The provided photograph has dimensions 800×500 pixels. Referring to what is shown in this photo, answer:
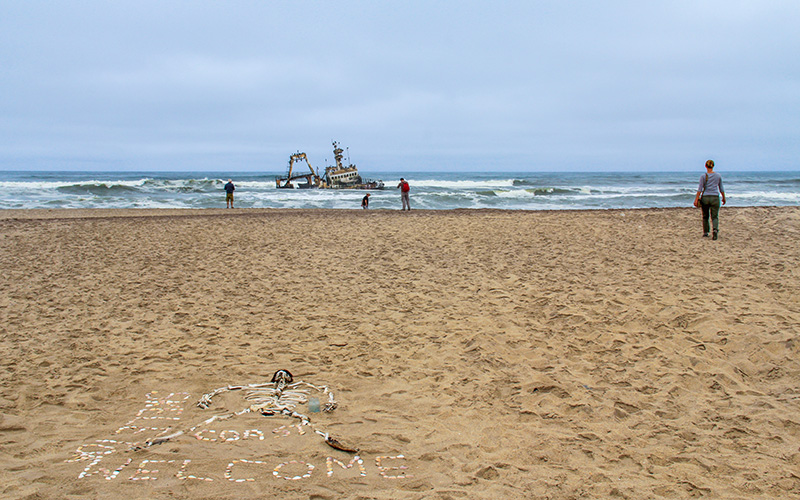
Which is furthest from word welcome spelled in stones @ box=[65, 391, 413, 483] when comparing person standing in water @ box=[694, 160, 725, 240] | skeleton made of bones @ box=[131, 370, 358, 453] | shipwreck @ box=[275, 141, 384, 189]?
shipwreck @ box=[275, 141, 384, 189]

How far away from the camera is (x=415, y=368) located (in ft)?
15.8

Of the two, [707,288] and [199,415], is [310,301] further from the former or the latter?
[707,288]

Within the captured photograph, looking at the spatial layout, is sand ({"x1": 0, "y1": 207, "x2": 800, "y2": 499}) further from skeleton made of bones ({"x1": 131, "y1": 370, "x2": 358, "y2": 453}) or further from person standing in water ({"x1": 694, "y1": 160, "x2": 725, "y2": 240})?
person standing in water ({"x1": 694, "y1": 160, "x2": 725, "y2": 240})

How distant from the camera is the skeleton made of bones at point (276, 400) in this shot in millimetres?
3461

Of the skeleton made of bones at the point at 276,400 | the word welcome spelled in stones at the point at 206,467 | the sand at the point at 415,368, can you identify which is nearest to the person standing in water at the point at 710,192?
the sand at the point at 415,368

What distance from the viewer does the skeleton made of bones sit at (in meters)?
3.46

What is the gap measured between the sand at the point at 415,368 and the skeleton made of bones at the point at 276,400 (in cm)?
9

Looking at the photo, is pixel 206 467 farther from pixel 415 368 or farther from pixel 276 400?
pixel 415 368

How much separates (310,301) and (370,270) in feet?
5.71

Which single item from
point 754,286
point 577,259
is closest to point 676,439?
point 754,286

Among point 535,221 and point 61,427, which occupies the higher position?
point 535,221

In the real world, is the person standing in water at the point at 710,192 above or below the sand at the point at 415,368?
above

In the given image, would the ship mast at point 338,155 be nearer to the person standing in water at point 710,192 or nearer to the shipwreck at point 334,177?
the shipwreck at point 334,177

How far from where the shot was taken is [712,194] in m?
Result: 9.30
